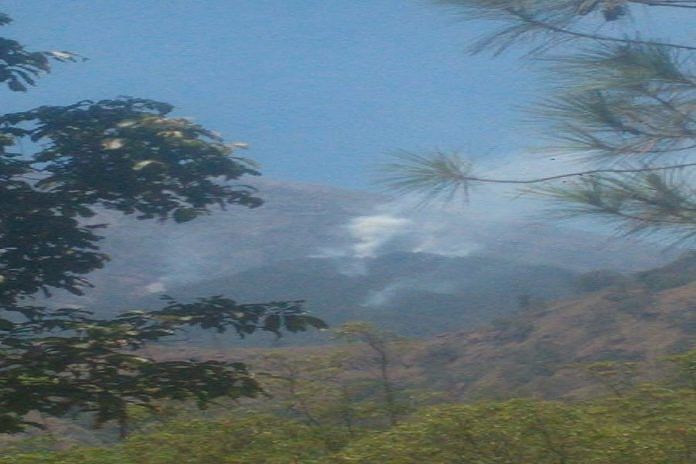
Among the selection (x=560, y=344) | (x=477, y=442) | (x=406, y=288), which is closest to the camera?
(x=477, y=442)

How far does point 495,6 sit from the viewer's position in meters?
5.43

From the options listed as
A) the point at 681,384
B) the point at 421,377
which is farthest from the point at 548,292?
the point at 681,384

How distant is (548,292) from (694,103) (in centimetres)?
1119

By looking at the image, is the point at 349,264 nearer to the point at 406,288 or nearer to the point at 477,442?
the point at 406,288

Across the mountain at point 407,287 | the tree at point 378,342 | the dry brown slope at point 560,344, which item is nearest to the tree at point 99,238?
the tree at point 378,342

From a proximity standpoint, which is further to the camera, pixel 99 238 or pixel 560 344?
pixel 560 344

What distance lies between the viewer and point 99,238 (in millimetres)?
5070

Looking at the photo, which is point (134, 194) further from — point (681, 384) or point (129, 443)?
point (681, 384)

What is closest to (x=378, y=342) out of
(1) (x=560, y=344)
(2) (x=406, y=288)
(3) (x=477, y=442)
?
(3) (x=477, y=442)

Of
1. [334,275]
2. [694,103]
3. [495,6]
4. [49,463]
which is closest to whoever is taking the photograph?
[49,463]

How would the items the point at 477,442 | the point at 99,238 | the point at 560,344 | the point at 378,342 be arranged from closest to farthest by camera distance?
1. the point at 477,442
2. the point at 99,238
3. the point at 378,342
4. the point at 560,344

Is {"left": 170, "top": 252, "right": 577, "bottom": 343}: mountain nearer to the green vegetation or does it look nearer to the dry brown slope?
the dry brown slope

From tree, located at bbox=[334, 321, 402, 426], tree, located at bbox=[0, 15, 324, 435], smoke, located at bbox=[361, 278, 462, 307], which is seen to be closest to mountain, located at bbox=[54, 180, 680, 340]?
smoke, located at bbox=[361, 278, 462, 307]

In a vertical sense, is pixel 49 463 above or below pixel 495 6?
below
